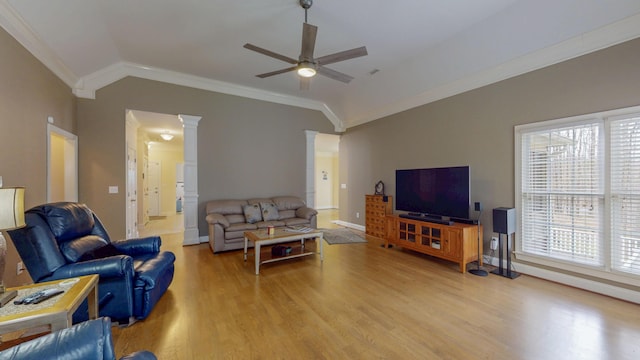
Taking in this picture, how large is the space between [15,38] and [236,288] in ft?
11.9

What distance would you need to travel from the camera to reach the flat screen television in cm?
375

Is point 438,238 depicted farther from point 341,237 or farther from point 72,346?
point 72,346

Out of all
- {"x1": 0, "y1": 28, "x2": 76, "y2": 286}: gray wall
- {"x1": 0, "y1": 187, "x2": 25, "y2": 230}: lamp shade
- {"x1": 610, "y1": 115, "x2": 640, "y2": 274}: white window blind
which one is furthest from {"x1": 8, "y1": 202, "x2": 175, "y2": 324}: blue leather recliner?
{"x1": 610, "y1": 115, "x2": 640, "y2": 274}: white window blind

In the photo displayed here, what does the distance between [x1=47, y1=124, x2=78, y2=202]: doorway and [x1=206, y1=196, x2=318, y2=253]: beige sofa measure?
2.13 m

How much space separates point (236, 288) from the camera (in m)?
3.05

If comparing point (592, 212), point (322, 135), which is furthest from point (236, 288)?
point (322, 135)

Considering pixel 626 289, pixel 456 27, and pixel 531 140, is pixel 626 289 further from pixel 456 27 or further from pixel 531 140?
pixel 456 27

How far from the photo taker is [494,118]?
12.3 ft

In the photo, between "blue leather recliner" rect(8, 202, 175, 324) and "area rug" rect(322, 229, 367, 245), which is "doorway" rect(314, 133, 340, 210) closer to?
"area rug" rect(322, 229, 367, 245)

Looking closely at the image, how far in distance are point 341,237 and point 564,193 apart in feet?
12.2

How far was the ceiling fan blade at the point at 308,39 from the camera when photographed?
253 centimetres

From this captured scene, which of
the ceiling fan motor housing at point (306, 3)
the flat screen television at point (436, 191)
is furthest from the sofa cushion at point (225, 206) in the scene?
the ceiling fan motor housing at point (306, 3)

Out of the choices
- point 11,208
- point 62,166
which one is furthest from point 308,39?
point 62,166

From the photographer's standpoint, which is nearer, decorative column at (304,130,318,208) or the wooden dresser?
the wooden dresser
